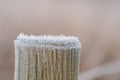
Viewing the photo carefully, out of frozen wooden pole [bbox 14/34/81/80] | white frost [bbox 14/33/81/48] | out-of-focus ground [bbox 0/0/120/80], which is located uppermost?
white frost [bbox 14/33/81/48]

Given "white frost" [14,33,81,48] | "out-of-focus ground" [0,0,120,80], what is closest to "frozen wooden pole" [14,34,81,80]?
"white frost" [14,33,81,48]

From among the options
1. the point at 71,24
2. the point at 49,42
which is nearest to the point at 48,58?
the point at 49,42

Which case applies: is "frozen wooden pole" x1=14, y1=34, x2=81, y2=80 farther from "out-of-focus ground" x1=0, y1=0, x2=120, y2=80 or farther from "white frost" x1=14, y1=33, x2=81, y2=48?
"out-of-focus ground" x1=0, y1=0, x2=120, y2=80

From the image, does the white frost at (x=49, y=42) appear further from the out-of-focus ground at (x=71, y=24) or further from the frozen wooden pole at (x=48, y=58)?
the out-of-focus ground at (x=71, y=24)

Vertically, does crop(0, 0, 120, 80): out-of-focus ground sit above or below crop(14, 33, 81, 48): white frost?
below

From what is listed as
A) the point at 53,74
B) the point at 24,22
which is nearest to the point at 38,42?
the point at 53,74

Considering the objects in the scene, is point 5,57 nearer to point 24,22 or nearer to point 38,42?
point 24,22
